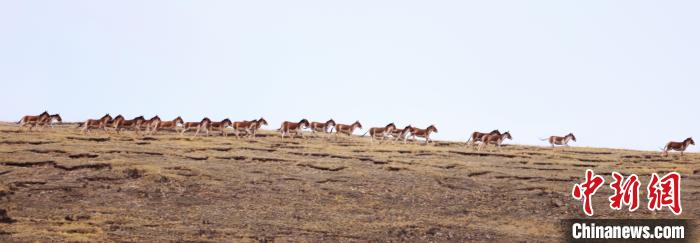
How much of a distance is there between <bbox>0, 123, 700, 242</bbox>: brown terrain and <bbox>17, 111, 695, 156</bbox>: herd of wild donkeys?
2.53m

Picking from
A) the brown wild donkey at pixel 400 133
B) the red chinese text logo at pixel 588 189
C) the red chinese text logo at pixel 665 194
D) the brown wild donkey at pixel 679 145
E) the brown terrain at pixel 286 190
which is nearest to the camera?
the brown terrain at pixel 286 190

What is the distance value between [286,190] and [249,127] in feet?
62.5

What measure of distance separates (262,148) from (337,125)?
12.6 meters

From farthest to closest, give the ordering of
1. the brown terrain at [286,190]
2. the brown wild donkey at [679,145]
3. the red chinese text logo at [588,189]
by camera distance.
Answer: the brown wild donkey at [679,145] → the red chinese text logo at [588,189] → the brown terrain at [286,190]

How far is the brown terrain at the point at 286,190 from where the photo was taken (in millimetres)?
26750

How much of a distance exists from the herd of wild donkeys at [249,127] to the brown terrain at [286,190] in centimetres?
253

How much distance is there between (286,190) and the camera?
3297 cm

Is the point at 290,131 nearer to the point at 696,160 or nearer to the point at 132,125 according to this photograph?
the point at 132,125

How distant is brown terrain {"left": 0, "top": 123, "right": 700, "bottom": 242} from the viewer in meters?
26.8

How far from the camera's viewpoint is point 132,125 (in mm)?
49969

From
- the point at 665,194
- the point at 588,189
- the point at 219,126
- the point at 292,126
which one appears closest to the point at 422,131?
the point at 292,126

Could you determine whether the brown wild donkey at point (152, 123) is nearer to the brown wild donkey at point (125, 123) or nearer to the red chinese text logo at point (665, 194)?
the brown wild donkey at point (125, 123)

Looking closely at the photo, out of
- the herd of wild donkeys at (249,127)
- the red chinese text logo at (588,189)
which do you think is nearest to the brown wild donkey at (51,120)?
the herd of wild donkeys at (249,127)

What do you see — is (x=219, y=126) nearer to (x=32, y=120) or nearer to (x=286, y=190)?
(x=32, y=120)
